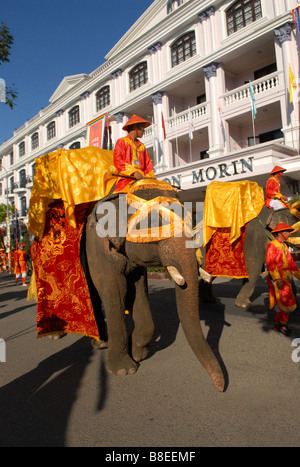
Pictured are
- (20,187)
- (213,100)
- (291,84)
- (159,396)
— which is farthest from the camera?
(20,187)

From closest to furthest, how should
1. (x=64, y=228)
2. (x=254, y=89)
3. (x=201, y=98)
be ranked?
1. (x=64, y=228)
2. (x=254, y=89)
3. (x=201, y=98)

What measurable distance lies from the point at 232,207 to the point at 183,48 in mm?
17402

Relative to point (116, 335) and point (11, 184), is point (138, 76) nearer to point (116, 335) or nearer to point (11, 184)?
point (116, 335)

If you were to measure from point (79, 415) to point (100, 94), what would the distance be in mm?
26372

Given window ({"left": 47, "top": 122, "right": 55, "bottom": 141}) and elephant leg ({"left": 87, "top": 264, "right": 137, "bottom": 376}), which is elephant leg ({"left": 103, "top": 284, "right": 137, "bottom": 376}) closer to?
elephant leg ({"left": 87, "top": 264, "right": 137, "bottom": 376})

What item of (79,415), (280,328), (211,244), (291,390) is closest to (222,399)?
(291,390)

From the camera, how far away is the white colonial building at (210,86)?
14.9m

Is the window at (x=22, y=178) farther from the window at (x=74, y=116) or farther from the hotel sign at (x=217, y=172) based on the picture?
the hotel sign at (x=217, y=172)

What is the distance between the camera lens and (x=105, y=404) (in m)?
2.90

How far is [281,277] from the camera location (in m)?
4.49

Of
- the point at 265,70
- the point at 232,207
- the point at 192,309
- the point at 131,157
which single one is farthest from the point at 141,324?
the point at 265,70

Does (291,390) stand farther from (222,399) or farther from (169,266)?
(169,266)

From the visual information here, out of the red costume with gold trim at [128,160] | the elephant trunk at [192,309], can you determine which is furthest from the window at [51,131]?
the elephant trunk at [192,309]
